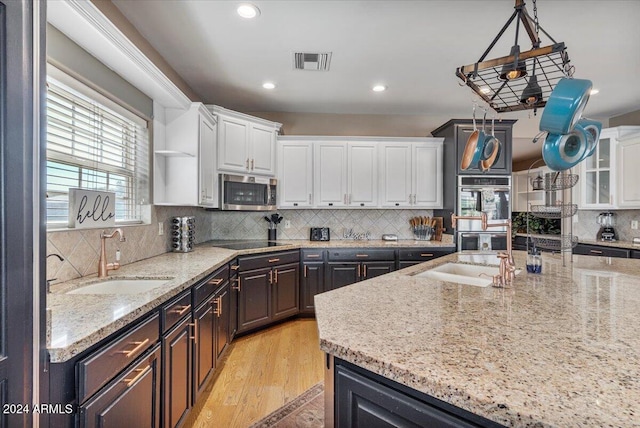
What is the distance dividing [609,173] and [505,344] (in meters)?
4.61

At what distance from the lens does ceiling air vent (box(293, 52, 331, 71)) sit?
8.91ft

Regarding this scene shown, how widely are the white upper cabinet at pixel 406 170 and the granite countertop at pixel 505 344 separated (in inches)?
98.9

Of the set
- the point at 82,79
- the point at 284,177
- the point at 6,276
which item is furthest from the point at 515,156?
the point at 6,276

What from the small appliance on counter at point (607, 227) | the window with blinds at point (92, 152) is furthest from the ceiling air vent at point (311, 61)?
the small appliance on counter at point (607, 227)

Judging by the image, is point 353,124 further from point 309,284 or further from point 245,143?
point 309,284

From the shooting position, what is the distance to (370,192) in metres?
4.07

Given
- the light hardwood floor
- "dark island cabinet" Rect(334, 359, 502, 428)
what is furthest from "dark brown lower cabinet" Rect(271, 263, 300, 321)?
"dark island cabinet" Rect(334, 359, 502, 428)

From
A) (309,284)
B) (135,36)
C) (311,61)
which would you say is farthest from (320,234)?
(135,36)

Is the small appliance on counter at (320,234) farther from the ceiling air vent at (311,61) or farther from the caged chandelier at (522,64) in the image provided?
the caged chandelier at (522,64)

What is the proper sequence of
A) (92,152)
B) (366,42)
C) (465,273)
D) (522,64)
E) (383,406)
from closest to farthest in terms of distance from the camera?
(383,406), (522,64), (92,152), (465,273), (366,42)

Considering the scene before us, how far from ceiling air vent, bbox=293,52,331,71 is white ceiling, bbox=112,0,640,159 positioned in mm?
62

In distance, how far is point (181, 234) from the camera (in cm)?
294

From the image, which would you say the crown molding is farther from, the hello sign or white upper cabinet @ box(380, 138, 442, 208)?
white upper cabinet @ box(380, 138, 442, 208)

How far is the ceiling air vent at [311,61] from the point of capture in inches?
107
